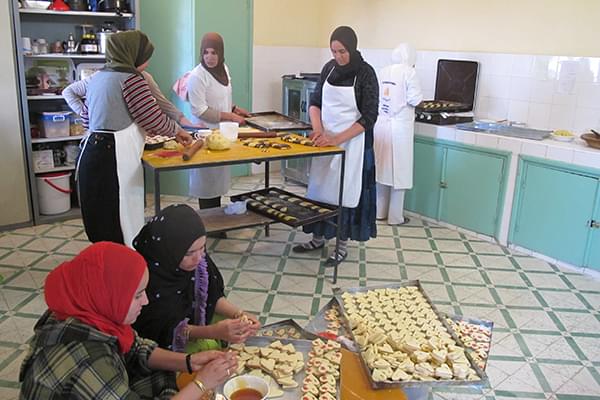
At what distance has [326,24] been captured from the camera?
6.09 m

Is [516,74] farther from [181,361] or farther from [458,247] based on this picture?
[181,361]

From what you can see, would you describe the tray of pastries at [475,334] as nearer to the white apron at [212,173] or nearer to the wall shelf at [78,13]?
the white apron at [212,173]

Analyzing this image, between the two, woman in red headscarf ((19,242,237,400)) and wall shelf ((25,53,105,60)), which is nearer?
woman in red headscarf ((19,242,237,400))

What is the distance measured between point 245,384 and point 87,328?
49 cm

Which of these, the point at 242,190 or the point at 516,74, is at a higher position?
the point at 516,74

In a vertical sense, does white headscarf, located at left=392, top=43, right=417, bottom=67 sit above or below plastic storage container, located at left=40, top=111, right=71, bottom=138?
above

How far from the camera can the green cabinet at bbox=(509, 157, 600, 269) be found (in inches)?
139

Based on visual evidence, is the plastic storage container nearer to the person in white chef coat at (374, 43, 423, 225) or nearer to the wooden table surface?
the wooden table surface

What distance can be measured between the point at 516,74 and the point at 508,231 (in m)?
1.26

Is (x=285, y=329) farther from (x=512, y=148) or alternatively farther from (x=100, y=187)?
(x=512, y=148)

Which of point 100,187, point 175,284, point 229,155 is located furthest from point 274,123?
point 175,284

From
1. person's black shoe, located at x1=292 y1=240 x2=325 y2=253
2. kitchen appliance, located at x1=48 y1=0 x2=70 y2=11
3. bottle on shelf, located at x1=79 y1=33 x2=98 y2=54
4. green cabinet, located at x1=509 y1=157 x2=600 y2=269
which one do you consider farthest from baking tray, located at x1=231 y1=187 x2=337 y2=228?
kitchen appliance, located at x1=48 y1=0 x2=70 y2=11

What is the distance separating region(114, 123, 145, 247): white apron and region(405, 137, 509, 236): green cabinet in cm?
246

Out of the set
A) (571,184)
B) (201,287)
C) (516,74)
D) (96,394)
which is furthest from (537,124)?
(96,394)
